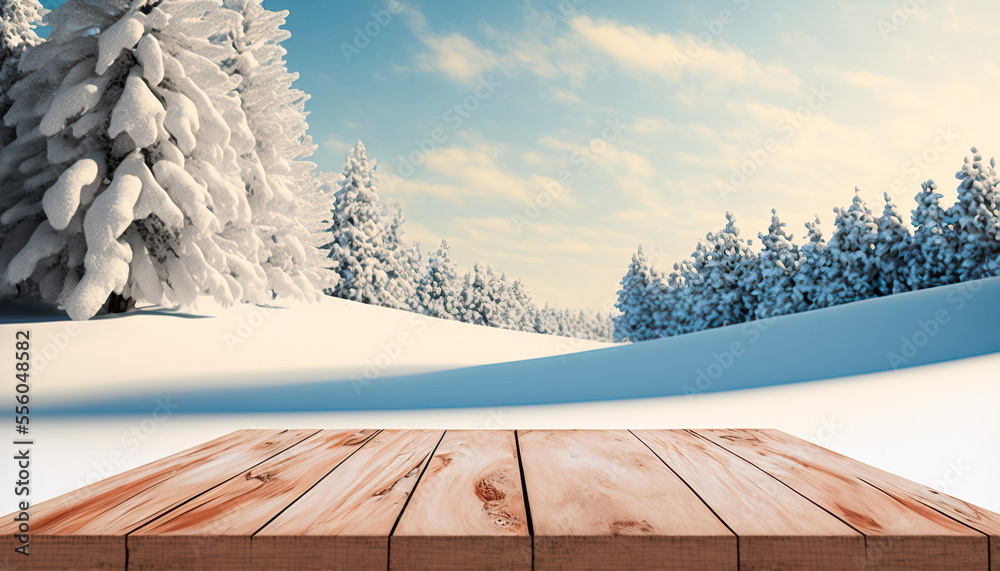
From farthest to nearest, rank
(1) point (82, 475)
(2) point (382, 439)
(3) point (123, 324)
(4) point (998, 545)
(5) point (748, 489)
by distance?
(3) point (123, 324) → (1) point (82, 475) → (2) point (382, 439) → (5) point (748, 489) → (4) point (998, 545)

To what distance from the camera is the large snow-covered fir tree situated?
4284 cm

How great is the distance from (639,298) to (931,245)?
17640 mm

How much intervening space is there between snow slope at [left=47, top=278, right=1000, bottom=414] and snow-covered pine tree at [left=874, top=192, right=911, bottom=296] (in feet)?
70.3

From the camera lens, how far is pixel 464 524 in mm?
1300

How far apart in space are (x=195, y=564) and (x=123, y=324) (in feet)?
36.8

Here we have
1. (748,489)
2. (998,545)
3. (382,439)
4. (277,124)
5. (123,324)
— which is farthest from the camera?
(277,124)

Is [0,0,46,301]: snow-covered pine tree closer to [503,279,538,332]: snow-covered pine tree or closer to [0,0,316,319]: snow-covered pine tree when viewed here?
[0,0,316,319]: snow-covered pine tree

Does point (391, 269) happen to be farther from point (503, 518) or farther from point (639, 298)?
point (503, 518)

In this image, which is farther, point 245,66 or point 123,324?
point 245,66

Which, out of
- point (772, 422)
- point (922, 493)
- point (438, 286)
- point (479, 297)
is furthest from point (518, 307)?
point (922, 493)

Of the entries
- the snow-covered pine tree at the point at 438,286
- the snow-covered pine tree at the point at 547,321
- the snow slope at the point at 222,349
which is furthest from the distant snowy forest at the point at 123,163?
the snow-covered pine tree at the point at 547,321

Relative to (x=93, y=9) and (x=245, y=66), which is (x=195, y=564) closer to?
(x=93, y=9)

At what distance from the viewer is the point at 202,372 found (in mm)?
9438

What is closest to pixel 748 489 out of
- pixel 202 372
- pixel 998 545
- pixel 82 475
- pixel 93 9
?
pixel 998 545
